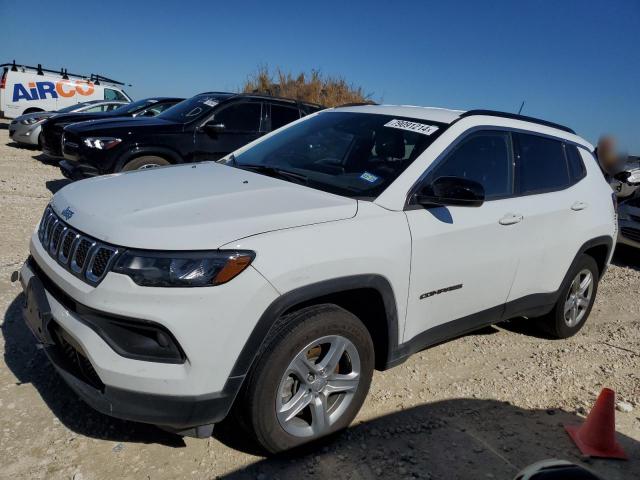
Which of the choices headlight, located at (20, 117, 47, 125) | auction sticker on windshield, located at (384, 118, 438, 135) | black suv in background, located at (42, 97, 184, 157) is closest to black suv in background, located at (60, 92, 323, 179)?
black suv in background, located at (42, 97, 184, 157)

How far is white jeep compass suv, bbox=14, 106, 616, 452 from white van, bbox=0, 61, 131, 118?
15964mm

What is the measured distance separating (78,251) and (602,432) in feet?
9.79

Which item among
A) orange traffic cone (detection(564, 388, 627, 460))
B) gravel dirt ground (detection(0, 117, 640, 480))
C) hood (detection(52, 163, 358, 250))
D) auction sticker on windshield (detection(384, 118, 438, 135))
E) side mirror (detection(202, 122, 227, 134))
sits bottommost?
gravel dirt ground (detection(0, 117, 640, 480))

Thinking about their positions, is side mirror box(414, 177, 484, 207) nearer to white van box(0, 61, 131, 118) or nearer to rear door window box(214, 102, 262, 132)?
rear door window box(214, 102, 262, 132)

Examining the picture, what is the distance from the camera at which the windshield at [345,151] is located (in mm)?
3102

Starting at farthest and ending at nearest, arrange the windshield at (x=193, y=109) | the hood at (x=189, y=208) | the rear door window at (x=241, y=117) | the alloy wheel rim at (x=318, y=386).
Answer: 1. the rear door window at (x=241, y=117)
2. the windshield at (x=193, y=109)
3. the alloy wheel rim at (x=318, y=386)
4. the hood at (x=189, y=208)

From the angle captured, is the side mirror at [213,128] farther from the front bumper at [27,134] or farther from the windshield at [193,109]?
the front bumper at [27,134]

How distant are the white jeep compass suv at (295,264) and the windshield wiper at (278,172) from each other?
0.6 inches

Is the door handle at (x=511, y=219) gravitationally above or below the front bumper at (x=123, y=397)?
above

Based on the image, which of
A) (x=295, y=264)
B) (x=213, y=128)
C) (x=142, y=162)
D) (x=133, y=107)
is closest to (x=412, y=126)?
(x=295, y=264)

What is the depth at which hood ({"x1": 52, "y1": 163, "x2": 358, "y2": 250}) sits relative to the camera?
229 centimetres

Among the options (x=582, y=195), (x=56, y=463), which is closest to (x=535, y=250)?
(x=582, y=195)

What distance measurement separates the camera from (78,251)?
8.05 feet

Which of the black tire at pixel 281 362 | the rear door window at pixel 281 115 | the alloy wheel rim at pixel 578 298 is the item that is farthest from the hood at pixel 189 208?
the rear door window at pixel 281 115
